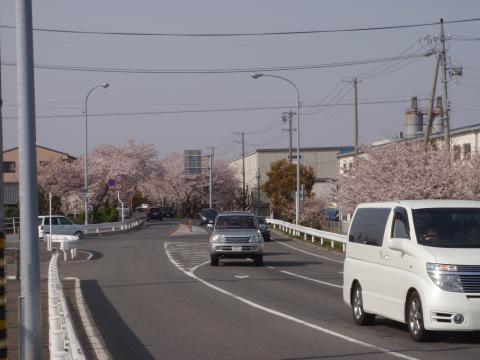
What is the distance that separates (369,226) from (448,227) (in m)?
1.89

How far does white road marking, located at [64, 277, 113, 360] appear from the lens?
11828mm

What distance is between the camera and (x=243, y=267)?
30.4m

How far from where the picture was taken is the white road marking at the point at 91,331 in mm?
11828

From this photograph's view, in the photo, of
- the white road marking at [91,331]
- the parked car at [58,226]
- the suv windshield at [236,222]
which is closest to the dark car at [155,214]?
the parked car at [58,226]

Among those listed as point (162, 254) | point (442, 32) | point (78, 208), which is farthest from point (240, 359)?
point (78, 208)

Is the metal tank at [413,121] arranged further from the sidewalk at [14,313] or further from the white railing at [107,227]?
the sidewalk at [14,313]

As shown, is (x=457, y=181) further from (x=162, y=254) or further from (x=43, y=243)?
(x=43, y=243)

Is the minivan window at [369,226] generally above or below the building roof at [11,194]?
below

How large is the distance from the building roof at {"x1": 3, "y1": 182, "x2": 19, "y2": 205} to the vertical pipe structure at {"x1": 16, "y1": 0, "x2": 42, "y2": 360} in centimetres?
6900

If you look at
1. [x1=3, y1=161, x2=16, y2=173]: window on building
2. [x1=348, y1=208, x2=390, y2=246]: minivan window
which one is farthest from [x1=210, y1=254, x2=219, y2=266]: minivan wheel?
[x1=3, y1=161, x2=16, y2=173]: window on building

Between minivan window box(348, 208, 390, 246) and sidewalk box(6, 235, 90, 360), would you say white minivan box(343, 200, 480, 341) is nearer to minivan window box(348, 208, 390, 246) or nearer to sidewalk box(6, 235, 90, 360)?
minivan window box(348, 208, 390, 246)

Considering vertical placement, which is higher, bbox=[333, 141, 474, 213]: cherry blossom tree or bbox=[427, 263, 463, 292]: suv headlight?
bbox=[333, 141, 474, 213]: cherry blossom tree

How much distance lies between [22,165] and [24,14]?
1.76 m

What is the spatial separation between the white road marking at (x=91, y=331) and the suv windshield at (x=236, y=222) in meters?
11.2
